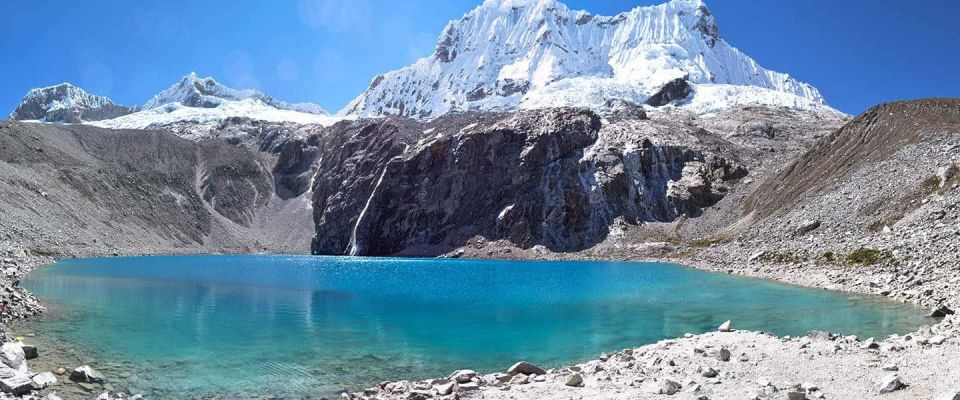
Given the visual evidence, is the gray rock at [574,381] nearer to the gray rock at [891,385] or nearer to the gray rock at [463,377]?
the gray rock at [463,377]

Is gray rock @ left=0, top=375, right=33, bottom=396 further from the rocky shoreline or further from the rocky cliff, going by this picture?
the rocky cliff

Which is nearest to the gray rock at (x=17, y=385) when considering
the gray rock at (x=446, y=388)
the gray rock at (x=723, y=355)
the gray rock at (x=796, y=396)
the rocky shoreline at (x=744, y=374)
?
the rocky shoreline at (x=744, y=374)

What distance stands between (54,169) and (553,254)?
112168mm

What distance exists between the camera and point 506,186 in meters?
137

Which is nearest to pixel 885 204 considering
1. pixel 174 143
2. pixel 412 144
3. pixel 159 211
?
pixel 412 144

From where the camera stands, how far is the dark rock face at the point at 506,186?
125 m

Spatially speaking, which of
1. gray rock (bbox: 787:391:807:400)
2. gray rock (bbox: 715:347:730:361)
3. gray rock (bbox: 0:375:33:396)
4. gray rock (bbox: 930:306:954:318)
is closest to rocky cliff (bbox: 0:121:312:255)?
gray rock (bbox: 0:375:33:396)

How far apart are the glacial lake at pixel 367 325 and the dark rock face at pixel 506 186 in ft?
242

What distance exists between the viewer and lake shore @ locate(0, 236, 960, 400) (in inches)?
513

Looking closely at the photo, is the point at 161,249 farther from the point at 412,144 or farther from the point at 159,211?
the point at 412,144

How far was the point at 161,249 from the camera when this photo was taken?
134m

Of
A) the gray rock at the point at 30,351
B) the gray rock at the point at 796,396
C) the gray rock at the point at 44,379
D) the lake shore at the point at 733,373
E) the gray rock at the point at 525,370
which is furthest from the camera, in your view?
the gray rock at the point at 30,351

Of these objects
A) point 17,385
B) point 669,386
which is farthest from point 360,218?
point 669,386

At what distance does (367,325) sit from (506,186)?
108 m
